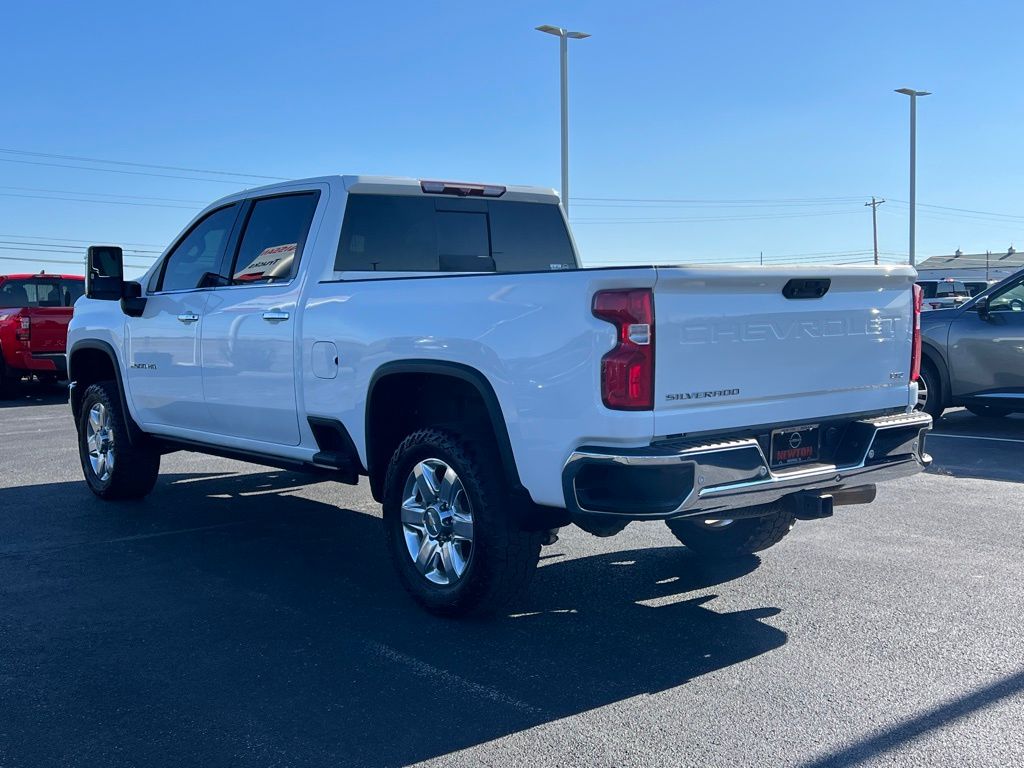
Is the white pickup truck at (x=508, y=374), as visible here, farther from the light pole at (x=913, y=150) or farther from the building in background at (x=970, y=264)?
the building in background at (x=970, y=264)

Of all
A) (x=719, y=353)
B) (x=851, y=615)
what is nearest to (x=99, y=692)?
(x=719, y=353)

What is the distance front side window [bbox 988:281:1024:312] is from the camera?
36.4 ft

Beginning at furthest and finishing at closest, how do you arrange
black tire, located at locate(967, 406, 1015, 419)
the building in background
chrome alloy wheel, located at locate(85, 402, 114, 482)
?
1. the building in background
2. black tire, located at locate(967, 406, 1015, 419)
3. chrome alloy wheel, located at locate(85, 402, 114, 482)

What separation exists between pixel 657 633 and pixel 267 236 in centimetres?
334

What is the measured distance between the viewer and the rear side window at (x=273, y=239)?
620cm

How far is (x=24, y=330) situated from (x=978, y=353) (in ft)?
43.7

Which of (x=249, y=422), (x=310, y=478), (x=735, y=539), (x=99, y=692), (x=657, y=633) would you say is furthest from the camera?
(x=310, y=478)

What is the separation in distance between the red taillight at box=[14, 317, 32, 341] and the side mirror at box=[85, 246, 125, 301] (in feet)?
32.9

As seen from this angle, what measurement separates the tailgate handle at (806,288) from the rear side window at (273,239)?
279cm

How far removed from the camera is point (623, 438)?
4184mm

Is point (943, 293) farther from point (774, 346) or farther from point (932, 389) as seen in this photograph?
point (774, 346)

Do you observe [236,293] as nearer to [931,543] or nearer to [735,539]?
[735,539]

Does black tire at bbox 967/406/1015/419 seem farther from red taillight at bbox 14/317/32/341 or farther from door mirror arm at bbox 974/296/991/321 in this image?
red taillight at bbox 14/317/32/341

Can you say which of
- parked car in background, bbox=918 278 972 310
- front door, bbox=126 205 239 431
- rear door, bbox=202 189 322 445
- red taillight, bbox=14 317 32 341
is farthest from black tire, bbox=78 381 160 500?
parked car in background, bbox=918 278 972 310
